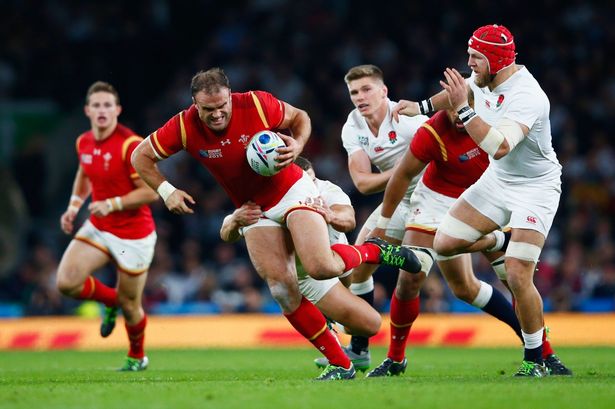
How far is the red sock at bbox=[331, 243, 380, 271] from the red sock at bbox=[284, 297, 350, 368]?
44 centimetres

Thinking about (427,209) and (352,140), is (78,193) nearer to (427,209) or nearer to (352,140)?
(352,140)

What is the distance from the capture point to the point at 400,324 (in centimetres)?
1020

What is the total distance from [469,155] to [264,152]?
2.40 metres

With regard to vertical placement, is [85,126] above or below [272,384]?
above

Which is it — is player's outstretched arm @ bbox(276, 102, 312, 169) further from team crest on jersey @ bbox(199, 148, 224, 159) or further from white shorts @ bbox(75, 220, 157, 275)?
white shorts @ bbox(75, 220, 157, 275)

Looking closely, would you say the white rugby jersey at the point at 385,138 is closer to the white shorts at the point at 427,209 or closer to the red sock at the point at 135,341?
the white shorts at the point at 427,209

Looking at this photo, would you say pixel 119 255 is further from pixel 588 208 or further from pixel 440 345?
pixel 588 208

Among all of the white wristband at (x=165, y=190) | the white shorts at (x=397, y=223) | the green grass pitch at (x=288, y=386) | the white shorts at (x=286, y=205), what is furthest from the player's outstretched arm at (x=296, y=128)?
the white shorts at (x=397, y=223)

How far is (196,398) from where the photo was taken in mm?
7363

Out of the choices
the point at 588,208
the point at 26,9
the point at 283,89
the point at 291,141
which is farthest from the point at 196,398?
the point at 26,9

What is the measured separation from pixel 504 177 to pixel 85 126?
1470cm

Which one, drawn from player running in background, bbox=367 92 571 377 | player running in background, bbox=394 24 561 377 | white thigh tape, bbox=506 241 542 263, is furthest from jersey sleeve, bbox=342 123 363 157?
white thigh tape, bbox=506 241 542 263

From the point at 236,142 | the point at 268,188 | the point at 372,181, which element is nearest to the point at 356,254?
the point at 268,188

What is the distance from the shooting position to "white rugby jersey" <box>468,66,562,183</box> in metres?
8.84
